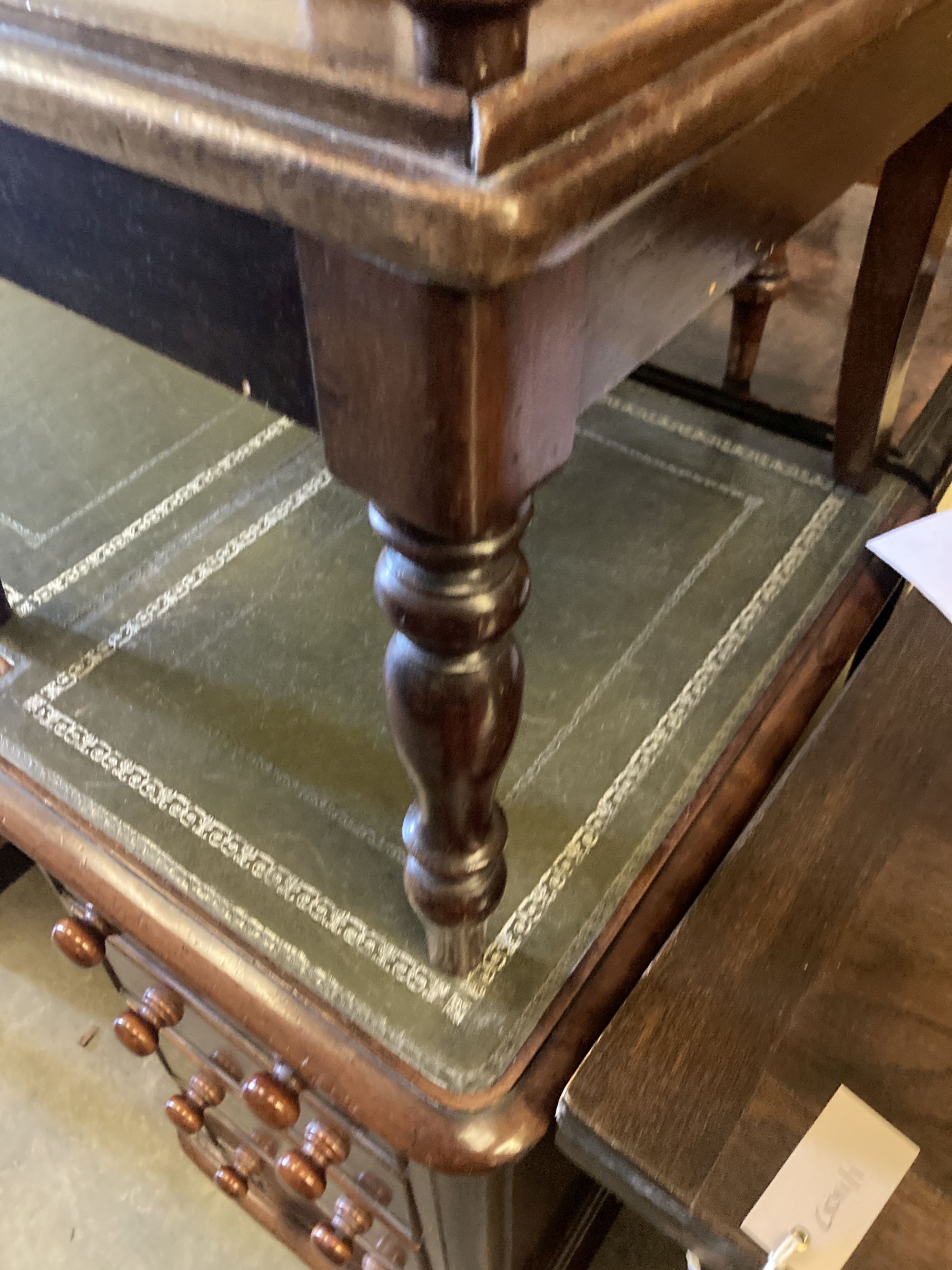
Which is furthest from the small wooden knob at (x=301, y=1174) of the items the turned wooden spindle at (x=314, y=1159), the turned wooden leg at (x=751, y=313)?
the turned wooden leg at (x=751, y=313)

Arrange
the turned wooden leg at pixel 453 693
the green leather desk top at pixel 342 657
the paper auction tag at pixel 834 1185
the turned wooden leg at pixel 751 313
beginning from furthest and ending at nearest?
the turned wooden leg at pixel 751 313, the green leather desk top at pixel 342 657, the paper auction tag at pixel 834 1185, the turned wooden leg at pixel 453 693

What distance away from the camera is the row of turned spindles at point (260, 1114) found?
22.7 inches

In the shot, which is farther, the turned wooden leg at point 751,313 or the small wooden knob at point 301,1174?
the turned wooden leg at point 751,313

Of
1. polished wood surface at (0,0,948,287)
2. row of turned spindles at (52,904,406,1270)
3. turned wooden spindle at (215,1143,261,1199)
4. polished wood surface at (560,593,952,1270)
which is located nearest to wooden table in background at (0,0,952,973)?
polished wood surface at (0,0,948,287)

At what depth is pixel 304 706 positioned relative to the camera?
2.18 ft

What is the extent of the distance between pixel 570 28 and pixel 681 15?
3cm

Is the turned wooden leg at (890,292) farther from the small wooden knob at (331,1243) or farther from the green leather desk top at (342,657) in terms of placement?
the small wooden knob at (331,1243)

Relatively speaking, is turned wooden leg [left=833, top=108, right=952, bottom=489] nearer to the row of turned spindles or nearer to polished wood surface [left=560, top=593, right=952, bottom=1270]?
polished wood surface [left=560, top=593, right=952, bottom=1270]

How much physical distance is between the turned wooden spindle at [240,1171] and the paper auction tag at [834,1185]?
0.49 meters

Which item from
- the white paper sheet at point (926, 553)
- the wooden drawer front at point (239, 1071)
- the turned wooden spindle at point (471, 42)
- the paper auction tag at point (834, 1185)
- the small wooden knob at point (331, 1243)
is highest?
the turned wooden spindle at point (471, 42)

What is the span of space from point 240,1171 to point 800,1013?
523 mm

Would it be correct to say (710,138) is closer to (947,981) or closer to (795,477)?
(947,981)

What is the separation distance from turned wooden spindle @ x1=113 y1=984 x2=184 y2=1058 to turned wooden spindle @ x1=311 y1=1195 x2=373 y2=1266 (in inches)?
7.2

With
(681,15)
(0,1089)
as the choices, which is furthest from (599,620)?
(0,1089)
